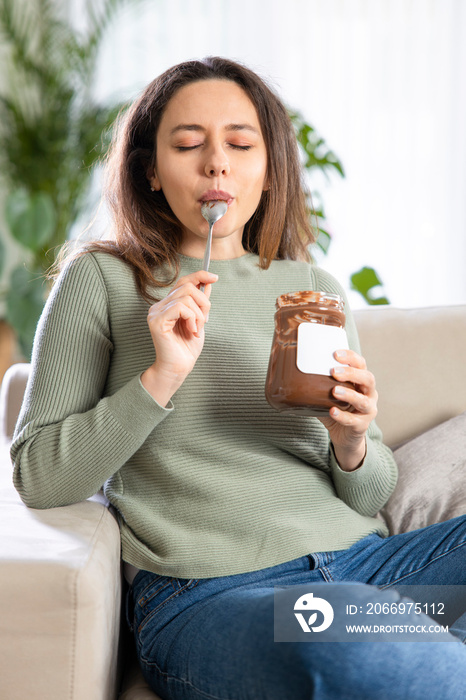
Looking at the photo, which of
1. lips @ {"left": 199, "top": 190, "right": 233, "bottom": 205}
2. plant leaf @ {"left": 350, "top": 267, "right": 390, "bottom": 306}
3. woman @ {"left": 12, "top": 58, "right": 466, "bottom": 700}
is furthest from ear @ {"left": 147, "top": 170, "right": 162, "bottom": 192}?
plant leaf @ {"left": 350, "top": 267, "right": 390, "bottom": 306}

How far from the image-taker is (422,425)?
141 cm

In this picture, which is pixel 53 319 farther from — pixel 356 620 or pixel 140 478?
pixel 356 620

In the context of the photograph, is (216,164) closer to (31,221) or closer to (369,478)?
(369,478)

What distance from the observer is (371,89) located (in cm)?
352

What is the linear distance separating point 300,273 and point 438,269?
97.6 inches

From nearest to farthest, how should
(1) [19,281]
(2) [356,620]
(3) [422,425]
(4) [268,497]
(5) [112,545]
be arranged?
1. (2) [356,620]
2. (5) [112,545]
3. (4) [268,497]
4. (3) [422,425]
5. (1) [19,281]

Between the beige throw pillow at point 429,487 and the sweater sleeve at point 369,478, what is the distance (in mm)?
→ 46

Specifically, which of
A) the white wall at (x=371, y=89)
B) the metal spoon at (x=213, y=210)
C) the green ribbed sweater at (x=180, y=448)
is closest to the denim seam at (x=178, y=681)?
the green ribbed sweater at (x=180, y=448)

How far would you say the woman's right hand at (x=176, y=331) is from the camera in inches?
35.9

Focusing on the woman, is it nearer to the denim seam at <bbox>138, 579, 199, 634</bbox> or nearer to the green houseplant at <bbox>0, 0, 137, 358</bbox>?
the denim seam at <bbox>138, 579, 199, 634</bbox>

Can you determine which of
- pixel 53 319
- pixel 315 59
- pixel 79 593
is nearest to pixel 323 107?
pixel 315 59

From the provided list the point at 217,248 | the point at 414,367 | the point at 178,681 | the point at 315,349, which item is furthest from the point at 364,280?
the point at 178,681

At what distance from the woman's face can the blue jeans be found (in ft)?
1.80

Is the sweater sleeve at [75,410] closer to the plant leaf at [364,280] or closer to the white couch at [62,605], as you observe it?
the white couch at [62,605]
